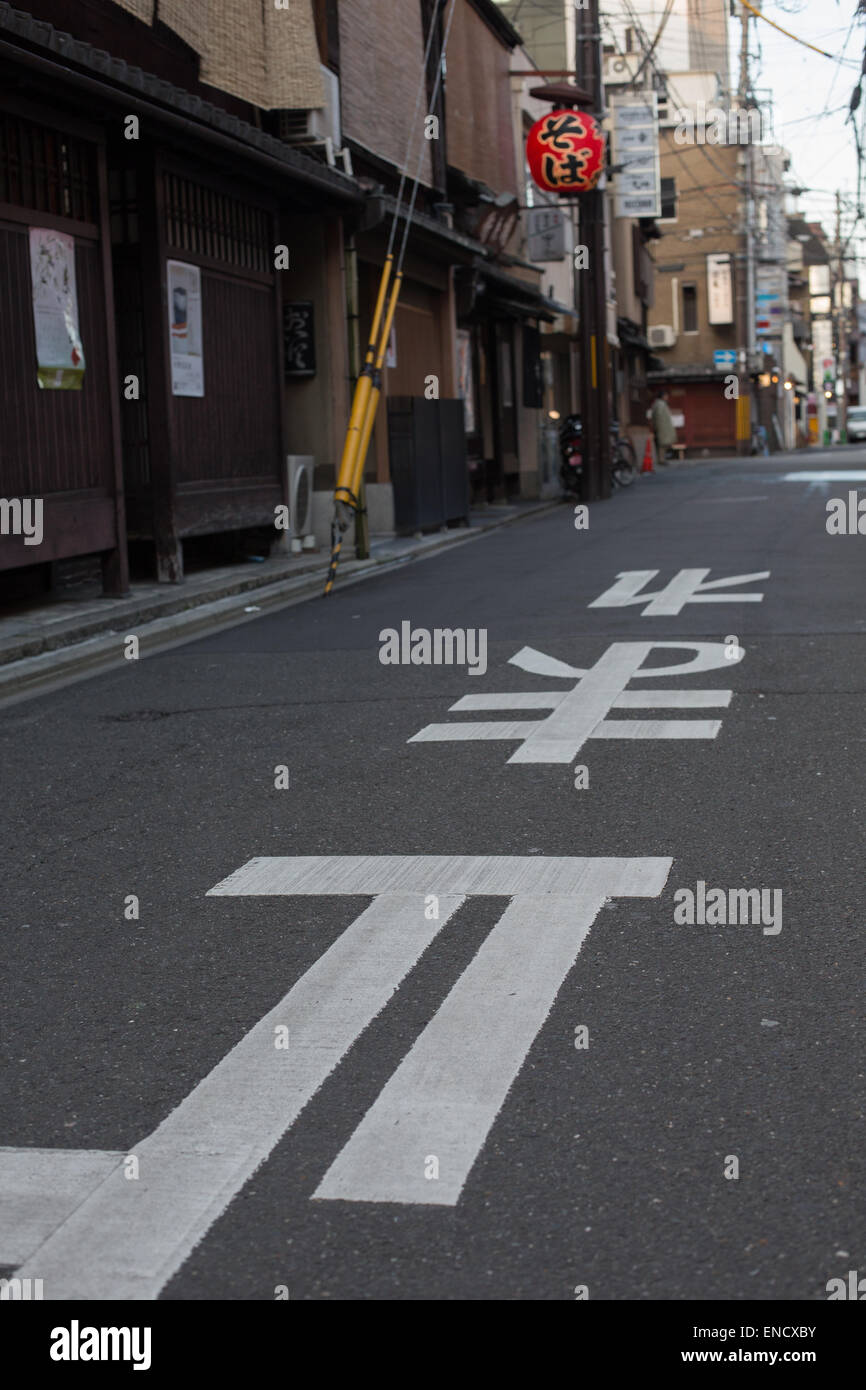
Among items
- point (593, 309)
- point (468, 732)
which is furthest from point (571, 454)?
point (468, 732)

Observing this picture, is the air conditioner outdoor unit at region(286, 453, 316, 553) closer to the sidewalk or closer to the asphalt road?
the sidewalk

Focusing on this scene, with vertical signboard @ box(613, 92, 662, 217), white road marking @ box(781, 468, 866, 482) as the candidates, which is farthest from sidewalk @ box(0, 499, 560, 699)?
vertical signboard @ box(613, 92, 662, 217)

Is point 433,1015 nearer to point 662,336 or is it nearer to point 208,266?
point 208,266

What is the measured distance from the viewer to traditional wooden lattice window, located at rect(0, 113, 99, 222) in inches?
465

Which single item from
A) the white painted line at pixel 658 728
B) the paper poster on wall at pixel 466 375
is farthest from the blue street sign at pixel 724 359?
the white painted line at pixel 658 728

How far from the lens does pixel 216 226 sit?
624 inches

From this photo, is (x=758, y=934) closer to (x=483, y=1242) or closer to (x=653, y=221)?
(x=483, y=1242)

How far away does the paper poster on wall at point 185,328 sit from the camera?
1470 cm

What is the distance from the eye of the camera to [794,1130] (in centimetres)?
342

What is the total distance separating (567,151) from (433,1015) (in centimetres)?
2441

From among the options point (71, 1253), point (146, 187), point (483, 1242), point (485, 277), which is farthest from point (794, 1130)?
point (485, 277)

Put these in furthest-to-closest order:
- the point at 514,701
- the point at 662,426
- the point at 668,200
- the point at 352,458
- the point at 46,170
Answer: the point at 668,200 < the point at 662,426 < the point at 352,458 < the point at 46,170 < the point at 514,701

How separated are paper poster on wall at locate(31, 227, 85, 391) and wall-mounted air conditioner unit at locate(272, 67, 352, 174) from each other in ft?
19.0

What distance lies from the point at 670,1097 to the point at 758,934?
1.18 meters
